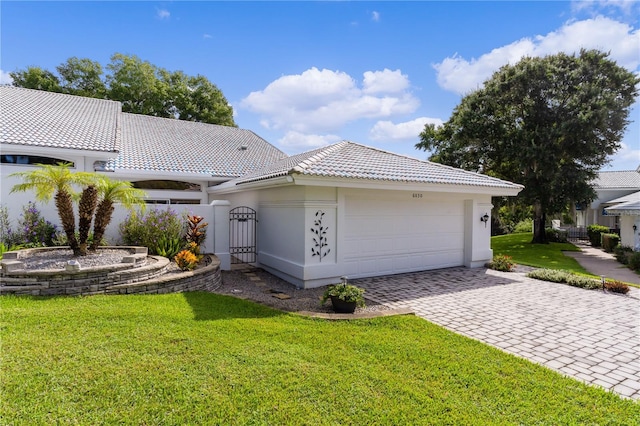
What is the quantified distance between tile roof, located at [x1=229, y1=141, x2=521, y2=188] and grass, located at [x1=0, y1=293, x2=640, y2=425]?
4.36 m

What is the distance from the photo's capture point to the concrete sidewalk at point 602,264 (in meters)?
15.0

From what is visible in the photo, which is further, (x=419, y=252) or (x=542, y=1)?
(x=419, y=252)

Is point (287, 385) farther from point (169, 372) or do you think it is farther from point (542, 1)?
point (542, 1)

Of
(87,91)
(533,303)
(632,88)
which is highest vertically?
(87,91)

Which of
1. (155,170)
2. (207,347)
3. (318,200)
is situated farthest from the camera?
(155,170)

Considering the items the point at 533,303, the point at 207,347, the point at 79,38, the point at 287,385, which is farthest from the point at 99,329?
the point at 79,38

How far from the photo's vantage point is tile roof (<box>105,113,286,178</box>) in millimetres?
15094

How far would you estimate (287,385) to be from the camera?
3.96 metres

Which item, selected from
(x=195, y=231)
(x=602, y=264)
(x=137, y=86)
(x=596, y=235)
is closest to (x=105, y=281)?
(x=195, y=231)

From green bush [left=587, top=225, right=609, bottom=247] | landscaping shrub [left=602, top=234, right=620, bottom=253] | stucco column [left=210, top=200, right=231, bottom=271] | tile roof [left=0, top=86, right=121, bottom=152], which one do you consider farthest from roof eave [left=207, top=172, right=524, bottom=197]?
green bush [left=587, top=225, right=609, bottom=247]

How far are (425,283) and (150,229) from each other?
8403 mm

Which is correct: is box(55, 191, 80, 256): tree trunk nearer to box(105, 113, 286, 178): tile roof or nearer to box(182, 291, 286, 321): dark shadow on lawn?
box(182, 291, 286, 321): dark shadow on lawn

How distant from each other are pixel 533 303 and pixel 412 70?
9.70 metres

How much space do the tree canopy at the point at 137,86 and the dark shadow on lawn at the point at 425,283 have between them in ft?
89.4
